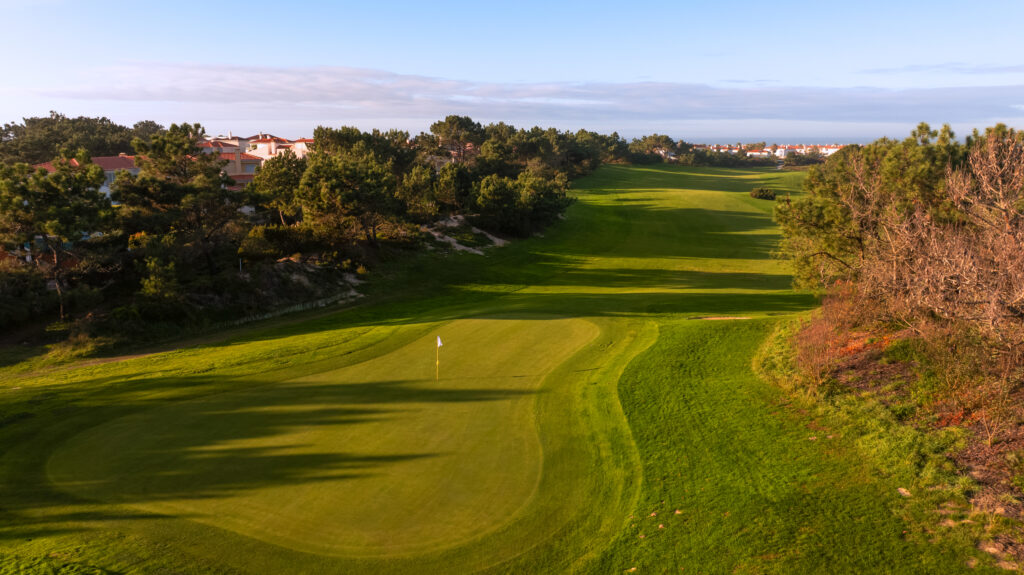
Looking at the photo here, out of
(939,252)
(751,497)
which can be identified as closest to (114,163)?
(751,497)

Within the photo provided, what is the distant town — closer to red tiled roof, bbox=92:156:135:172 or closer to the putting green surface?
red tiled roof, bbox=92:156:135:172

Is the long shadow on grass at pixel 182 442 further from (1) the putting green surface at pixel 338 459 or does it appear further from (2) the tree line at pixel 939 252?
(2) the tree line at pixel 939 252

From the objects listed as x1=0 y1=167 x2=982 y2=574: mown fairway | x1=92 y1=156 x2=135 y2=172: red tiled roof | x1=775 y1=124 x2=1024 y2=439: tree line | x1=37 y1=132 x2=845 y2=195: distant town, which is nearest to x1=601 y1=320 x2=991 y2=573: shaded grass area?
x1=0 y1=167 x2=982 y2=574: mown fairway

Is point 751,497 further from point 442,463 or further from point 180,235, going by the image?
point 180,235

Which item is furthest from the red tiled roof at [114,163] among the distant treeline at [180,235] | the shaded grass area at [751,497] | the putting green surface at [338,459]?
the shaded grass area at [751,497]

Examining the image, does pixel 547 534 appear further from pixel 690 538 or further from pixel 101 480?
pixel 101 480

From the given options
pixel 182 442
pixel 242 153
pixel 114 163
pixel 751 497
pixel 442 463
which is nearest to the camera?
pixel 751 497
